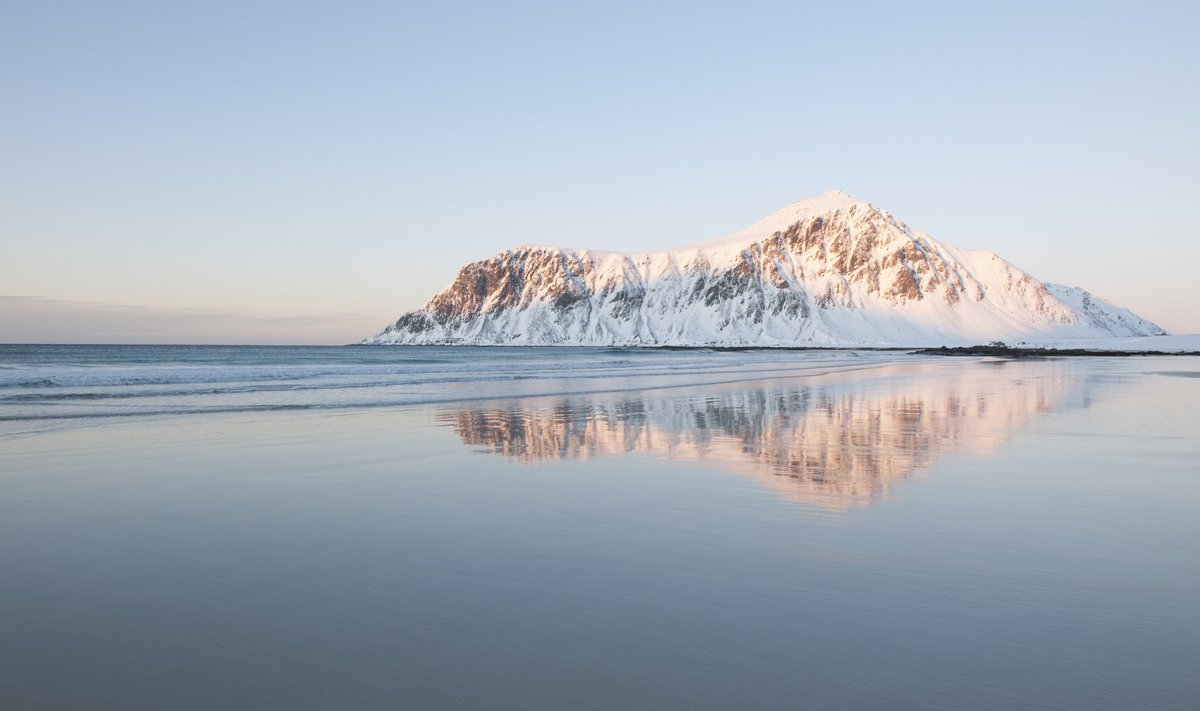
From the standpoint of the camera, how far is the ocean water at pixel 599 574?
3.95 metres

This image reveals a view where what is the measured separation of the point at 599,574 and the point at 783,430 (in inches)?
425

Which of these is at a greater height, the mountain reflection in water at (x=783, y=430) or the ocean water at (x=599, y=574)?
the ocean water at (x=599, y=574)

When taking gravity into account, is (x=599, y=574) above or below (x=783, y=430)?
above

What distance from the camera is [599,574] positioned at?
586 cm

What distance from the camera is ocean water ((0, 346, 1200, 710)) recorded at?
395 cm

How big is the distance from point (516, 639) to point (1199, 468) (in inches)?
436

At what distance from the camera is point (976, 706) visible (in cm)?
368

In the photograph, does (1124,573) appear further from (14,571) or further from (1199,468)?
(14,571)

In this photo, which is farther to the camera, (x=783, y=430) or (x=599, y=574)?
(x=783, y=430)

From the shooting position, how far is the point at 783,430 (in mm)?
16000

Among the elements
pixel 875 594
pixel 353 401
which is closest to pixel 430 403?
pixel 353 401

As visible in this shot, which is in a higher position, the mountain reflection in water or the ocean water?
the ocean water

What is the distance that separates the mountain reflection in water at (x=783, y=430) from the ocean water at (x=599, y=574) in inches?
5.6

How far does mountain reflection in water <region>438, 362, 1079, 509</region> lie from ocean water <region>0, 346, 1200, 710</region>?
0.47 ft
